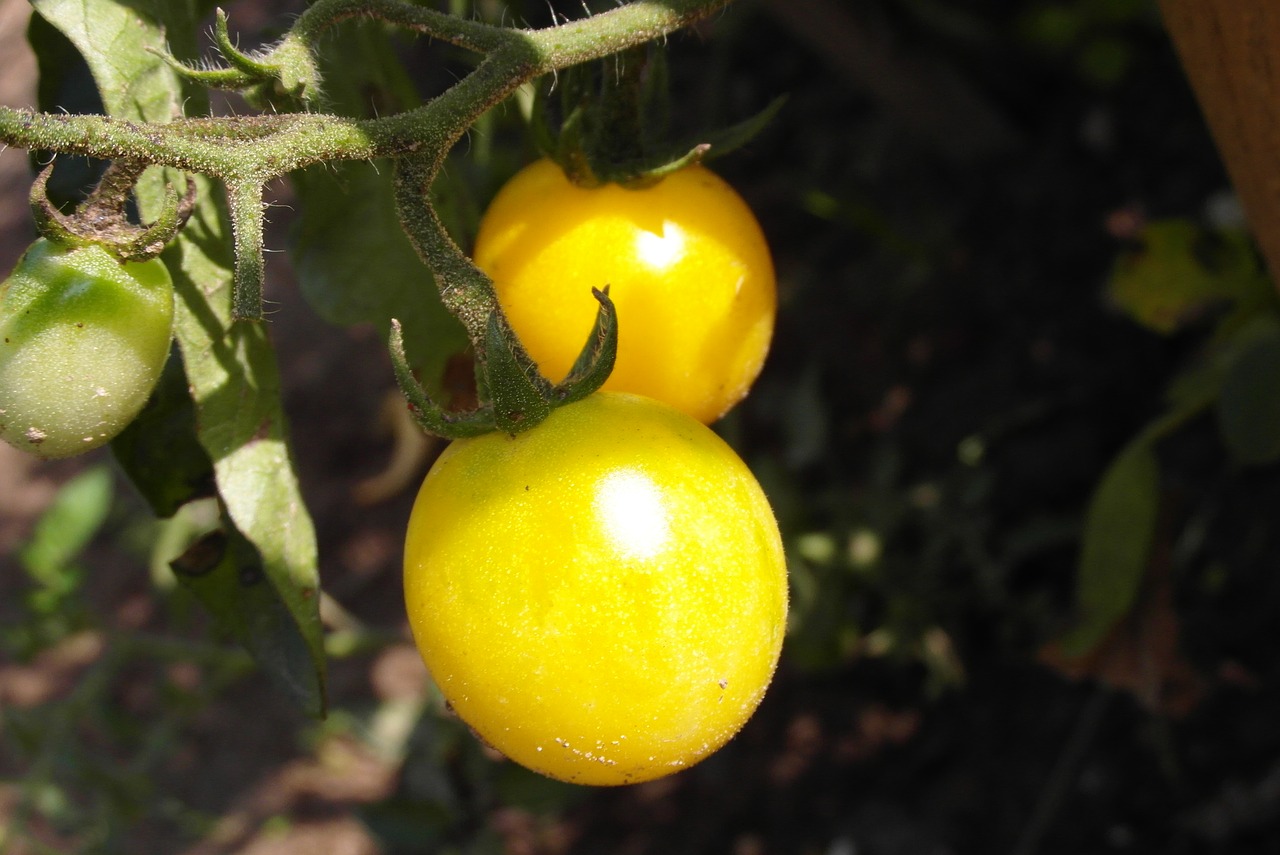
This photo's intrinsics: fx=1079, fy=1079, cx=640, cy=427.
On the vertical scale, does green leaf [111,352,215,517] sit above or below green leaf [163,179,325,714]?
below

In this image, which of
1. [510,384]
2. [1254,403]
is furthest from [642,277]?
[1254,403]

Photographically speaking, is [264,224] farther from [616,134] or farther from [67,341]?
[616,134]

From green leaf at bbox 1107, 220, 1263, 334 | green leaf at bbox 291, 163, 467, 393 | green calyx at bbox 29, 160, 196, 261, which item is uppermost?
green calyx at bbox 29, 160, 196, 261

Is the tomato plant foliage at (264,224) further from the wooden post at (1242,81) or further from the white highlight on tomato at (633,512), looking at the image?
the wooden post at (1242,81)

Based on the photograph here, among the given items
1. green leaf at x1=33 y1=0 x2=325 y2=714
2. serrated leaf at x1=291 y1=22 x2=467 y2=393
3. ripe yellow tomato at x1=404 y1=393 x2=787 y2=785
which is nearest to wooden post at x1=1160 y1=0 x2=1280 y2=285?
ripe yellow tomato at x1=404 y1=393 x2=787 y2=785

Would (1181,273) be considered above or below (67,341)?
below

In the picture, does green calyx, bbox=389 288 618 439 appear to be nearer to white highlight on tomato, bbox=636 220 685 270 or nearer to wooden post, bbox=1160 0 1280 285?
white highlight on tomato, bbox=636 220 685 270

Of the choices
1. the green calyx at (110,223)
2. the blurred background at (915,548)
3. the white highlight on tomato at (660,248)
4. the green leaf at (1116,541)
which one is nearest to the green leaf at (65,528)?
the blurred background at (915,548)
